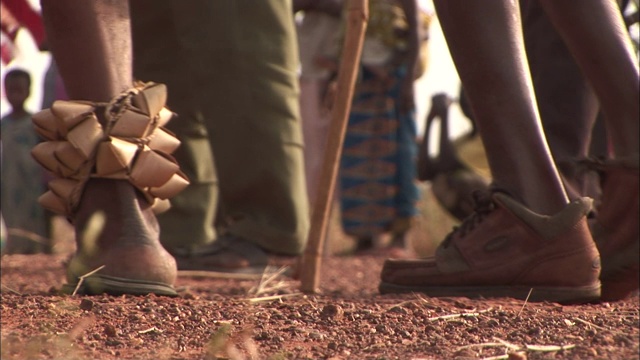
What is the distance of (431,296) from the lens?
256 centimetres

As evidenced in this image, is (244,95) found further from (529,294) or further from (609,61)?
(529,294)

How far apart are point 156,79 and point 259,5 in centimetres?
54

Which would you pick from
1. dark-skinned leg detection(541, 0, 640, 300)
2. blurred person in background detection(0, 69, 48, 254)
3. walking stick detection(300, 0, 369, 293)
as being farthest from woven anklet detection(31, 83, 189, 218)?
blurred person in background detection(0, 69, 48, 254)

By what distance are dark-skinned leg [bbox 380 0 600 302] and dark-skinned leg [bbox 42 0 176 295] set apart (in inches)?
29.5

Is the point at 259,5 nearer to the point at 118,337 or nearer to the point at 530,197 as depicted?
the point at 530,197

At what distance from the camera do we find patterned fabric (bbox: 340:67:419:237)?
5.85 m

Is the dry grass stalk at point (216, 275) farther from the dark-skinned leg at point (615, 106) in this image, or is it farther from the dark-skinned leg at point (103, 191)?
the dark-skinned leg at point (615, 106)

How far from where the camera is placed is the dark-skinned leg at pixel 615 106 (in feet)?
8.41

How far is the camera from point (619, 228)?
2631mm

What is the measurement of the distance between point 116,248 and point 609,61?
1.24 meters

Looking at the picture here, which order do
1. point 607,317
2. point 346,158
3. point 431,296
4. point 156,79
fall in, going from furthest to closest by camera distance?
point 346,158 → point 156,79 → point 431,296 → point 607,317

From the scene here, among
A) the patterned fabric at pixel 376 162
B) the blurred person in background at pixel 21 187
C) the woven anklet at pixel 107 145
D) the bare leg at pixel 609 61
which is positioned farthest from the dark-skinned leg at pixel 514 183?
the blurred person in background at pixel 21 187

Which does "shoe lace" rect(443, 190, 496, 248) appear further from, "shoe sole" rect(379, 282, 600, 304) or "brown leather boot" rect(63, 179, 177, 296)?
"brown leather boot" rect(63, 179, 177, 296)

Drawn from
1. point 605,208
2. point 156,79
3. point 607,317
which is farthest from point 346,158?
point 607,317
